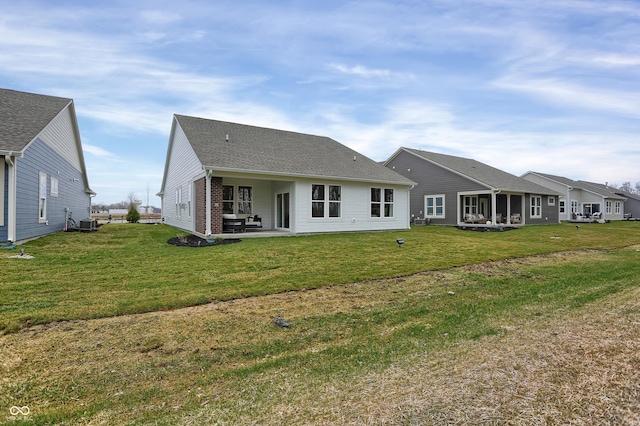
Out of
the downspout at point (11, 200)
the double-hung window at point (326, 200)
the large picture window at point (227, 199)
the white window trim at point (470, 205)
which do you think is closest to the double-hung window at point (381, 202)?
the double-hung window at point (326, 200)

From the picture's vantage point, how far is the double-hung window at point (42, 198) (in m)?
12.5

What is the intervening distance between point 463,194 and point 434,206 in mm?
2443

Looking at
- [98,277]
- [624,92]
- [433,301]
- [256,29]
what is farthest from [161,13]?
[624,92]

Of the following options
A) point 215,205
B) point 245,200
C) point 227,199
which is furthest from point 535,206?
point 215,205

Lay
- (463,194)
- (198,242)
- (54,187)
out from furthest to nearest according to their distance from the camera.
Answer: (463,194) → (54,187) → (198,242)

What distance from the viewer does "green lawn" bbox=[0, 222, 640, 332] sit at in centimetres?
547

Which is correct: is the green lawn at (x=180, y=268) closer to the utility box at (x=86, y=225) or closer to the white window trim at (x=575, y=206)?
the utility box at (x=86, y=225)

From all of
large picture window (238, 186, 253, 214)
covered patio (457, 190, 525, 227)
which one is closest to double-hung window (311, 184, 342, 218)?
large picture window (238, 186, 253, 214)

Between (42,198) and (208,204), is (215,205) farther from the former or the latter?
(42,198)

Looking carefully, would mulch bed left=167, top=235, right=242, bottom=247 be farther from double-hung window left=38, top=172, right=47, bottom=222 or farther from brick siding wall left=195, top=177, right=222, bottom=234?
double-hung window left=38, top=172, right=47, bottom=222

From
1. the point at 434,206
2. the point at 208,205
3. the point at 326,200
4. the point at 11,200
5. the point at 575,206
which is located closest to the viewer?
the point at 11,200

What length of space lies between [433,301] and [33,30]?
15.6m

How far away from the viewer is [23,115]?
39.9 feet

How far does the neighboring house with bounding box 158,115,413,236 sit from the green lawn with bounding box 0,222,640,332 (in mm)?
2523
